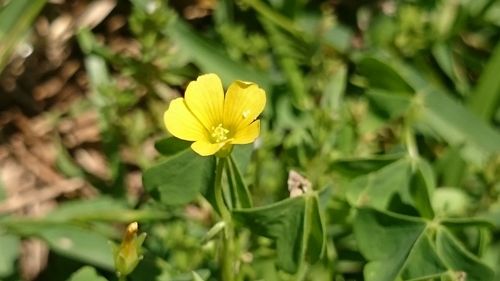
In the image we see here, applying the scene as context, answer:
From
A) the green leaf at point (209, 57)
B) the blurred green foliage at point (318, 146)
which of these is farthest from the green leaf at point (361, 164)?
the green leaf at point (209, 57)

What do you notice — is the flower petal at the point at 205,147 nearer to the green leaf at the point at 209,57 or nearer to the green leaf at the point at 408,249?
the green leaf at the point at 408,249

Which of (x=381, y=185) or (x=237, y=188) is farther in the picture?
A: (x=381, y=185)

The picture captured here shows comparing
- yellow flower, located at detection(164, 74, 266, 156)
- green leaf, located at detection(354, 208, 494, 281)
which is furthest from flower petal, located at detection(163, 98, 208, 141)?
green leaf, located at detection(354, 208, 494, 281)

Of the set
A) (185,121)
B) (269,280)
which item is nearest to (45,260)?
(269,280)

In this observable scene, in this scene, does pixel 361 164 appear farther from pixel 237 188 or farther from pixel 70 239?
pixel 70 239

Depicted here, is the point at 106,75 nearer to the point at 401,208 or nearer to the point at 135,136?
the point at 135,136

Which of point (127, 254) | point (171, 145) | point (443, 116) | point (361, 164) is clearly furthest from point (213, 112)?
point (443, 116)
